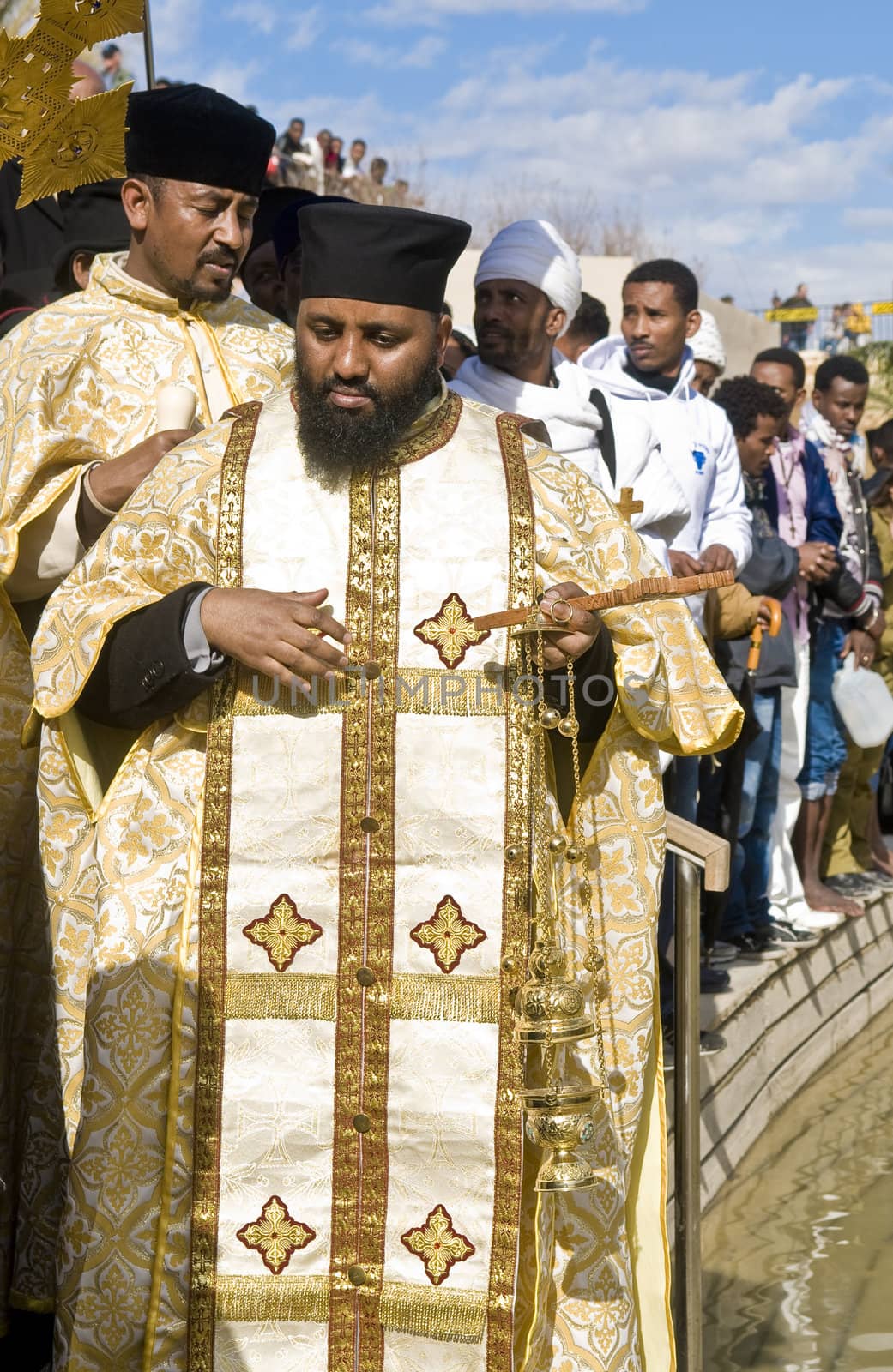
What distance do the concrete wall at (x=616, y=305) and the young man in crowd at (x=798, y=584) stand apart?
37.5 ft

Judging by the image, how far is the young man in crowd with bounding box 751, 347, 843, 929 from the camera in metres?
8.23

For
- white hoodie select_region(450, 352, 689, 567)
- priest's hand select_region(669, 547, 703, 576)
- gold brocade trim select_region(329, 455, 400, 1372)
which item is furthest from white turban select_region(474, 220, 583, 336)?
gold brocade trim select_region(329, 455, 400, 1372)

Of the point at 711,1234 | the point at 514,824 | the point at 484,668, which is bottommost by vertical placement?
the point at 711,1234

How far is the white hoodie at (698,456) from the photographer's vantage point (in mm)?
6422

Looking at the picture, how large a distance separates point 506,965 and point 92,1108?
790mm

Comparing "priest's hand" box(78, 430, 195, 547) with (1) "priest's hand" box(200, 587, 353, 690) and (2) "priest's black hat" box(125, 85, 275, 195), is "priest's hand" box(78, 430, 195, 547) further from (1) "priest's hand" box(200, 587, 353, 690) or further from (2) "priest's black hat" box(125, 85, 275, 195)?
(2) "priest's black hat" box(125, 85, 275, 195)

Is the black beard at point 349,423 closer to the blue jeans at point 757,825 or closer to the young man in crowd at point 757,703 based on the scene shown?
the young man in crowd at point 757,703

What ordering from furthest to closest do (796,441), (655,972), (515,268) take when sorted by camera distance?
(796,441) < (515,268) < (655,972)

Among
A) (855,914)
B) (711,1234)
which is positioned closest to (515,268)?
(711,1234)

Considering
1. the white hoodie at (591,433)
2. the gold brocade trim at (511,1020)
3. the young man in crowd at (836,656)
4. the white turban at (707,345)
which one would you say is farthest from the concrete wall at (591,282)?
the gold brocade trim at (511,1020)

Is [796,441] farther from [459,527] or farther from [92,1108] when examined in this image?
[92,1108]

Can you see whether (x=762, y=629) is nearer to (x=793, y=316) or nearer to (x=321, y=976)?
(x=321, y=976)

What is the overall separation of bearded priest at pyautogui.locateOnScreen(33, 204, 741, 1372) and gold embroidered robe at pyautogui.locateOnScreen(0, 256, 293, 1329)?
485mm

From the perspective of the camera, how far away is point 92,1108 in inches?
134
